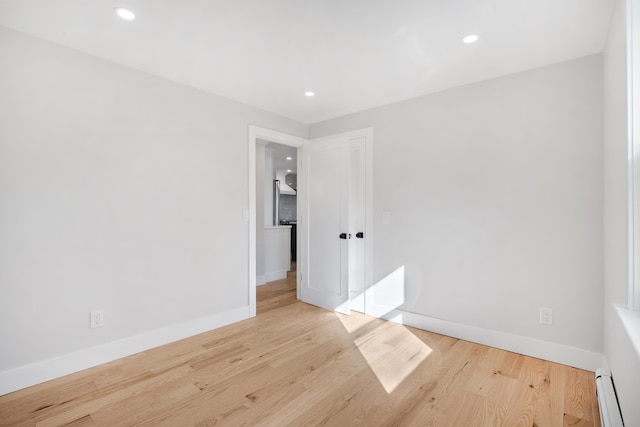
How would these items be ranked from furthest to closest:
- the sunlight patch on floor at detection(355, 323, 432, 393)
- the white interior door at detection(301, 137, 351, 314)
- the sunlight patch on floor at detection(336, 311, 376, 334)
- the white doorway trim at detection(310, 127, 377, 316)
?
the white interior door at detection(301, 137, 351, 314) → the white doorway trim at detection(310, 127, 377, 316) → the sunlight patch on floor at detection(336, 311, 376, 334) → the sunlight patch on floor at detection(355, 323, 432, 393)

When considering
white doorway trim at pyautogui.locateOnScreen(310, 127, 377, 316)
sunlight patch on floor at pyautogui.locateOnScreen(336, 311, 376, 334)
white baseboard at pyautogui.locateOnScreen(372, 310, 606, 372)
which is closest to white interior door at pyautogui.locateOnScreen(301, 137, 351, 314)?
sunlight patch on floor at pyautogui.locateOnScreen(336, 311, 376, 334)

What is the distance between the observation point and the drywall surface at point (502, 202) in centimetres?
234

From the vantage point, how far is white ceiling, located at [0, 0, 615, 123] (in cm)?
185

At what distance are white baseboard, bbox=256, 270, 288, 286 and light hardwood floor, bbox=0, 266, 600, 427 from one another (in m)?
2.15

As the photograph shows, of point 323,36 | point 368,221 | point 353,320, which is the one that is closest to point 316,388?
point 353,320

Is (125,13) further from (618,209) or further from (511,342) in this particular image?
(511,342)

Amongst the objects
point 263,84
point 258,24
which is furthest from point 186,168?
point 258,24

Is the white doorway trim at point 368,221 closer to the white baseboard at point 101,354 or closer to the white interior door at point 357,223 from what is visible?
the white interior door at point 357,223

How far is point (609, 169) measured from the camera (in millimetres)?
2029

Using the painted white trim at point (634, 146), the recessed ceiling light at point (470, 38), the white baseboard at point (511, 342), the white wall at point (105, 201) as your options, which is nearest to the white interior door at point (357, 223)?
the white baseboard at point (511, 342)

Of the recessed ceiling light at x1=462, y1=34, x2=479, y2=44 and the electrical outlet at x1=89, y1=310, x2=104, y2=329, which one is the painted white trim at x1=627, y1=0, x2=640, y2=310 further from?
the electrical outlet at x1=89, y1=310, x2=104, y2=329

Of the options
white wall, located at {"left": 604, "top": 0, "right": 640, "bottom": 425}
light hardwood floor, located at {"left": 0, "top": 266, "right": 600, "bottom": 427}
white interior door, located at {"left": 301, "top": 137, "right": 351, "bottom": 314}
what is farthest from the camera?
white interior door, located at {"left": 301, "top": 137, "right": 351, "bottom": 314}

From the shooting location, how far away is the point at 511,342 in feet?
8.63

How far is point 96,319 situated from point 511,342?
3.48 m
